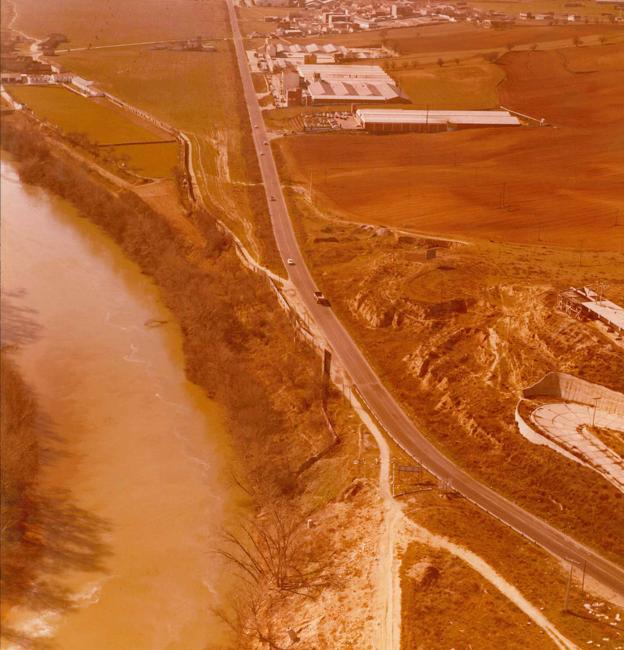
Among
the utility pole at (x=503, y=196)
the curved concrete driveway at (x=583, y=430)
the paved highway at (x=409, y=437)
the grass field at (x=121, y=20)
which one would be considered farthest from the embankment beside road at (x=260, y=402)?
the grass field at (x=121, y=20)

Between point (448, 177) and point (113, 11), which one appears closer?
point (448, 177)

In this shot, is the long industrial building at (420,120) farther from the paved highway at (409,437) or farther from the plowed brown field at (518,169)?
the paved highway at (409,437)

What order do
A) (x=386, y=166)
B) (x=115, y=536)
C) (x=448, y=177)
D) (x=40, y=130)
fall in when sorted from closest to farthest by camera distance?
(x=115, y=536)
(x=448, y=177)
(x=386, y=166)
(x=40, y=130)

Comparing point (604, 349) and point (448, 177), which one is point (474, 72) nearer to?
point (448, 177)

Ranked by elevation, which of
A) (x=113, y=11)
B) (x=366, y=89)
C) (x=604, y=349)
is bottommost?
(x=604, y=349)

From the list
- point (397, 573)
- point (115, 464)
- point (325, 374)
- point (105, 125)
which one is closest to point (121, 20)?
point (105, 125)

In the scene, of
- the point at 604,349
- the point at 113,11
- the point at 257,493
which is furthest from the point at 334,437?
the point at 113,11

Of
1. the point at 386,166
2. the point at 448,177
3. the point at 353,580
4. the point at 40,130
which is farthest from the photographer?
the point at 40,130
